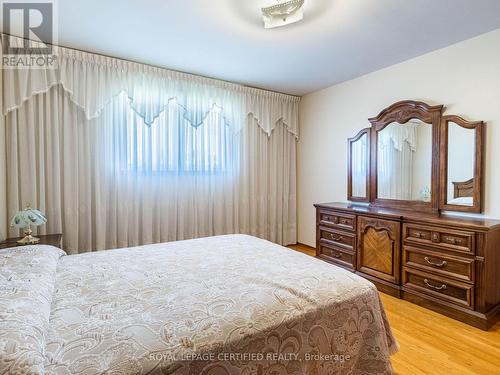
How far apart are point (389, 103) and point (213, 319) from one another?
3267 millimetres

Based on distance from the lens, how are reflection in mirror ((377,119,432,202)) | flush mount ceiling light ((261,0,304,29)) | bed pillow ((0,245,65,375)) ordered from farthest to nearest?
reflection in mirror ((377,119,432,202)) → flush mount ceiling light ((261,0,304,29)) → bed pillow ((0,245,65,375))

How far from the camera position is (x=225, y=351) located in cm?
99

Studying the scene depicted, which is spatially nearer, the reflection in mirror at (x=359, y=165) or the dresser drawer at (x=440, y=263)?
the dresser drawer at (x=440, y=263)

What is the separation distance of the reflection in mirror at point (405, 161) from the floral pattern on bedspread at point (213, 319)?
1940 mm

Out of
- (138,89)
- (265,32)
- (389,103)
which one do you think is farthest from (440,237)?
(138,89)

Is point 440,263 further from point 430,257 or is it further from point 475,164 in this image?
point 475,164

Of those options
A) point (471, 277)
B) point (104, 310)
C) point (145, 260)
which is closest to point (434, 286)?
point (471, 277)

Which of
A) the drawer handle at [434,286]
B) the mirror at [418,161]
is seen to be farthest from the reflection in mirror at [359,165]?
the drawer handle at [434,286]

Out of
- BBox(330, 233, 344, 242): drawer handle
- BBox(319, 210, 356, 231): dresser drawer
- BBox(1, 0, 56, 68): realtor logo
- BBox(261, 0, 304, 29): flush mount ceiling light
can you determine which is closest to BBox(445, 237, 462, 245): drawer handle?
BBox(319, 210, 356, 231): dresser drawer

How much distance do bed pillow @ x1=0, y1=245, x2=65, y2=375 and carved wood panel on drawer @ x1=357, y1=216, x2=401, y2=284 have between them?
2812mm

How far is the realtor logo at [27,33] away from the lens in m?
2.21

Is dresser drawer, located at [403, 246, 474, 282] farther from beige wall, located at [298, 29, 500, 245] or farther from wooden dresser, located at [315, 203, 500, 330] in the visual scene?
beige wall, located at [298, 29, 500, 245]

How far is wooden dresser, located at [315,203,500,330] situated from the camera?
2.19 m

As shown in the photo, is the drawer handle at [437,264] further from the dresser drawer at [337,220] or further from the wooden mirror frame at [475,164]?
the dresser drawer at [337,220]
